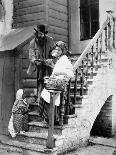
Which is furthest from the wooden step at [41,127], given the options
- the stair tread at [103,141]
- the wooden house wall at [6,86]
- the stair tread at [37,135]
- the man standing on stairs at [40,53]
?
the wooden house wall at [6,86]

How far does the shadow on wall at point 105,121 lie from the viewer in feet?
28.5

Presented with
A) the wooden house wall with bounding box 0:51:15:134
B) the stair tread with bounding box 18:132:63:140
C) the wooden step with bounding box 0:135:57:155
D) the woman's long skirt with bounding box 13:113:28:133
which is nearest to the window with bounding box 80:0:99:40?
the wooden house wall with bounding box 0:51:15:134

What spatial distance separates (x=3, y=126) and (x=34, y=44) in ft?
11.1

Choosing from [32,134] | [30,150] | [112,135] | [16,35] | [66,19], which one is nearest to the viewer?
[30,150]

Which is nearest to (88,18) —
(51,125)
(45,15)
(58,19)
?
(58,19)

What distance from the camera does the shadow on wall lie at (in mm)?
8680

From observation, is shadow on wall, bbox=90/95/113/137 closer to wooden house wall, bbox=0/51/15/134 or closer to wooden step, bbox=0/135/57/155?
wooden house wall, bbox=0/51/15/134

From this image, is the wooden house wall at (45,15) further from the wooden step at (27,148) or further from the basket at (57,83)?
the wooden step at (27,148)

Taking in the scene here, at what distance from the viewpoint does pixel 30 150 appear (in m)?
6.21

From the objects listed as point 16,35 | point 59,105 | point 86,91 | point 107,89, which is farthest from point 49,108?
point 16,35

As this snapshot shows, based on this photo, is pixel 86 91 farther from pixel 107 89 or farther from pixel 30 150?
pixel 30 150

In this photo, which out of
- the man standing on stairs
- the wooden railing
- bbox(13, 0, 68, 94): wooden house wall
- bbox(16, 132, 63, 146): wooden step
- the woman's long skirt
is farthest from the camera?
bbox(13, 0, 68, 94): wooden house wall

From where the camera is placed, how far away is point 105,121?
8820 millimetres

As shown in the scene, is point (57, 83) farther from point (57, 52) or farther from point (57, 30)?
point (57, 30)
